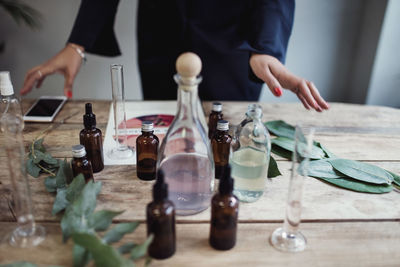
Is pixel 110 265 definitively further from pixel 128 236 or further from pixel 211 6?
pixel 211 6

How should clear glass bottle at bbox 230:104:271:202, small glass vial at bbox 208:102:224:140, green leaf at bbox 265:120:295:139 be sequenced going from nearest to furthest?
clear glass bottle at bbox 230:104:271:202
small glass vial at bbox 208:102:224:140
green leaf at bbox 265:120:295:139

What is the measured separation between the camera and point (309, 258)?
635mm

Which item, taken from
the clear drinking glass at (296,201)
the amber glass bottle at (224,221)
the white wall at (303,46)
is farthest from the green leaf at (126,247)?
the white wall at (303,46)

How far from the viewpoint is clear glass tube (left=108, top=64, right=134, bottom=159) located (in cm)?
94

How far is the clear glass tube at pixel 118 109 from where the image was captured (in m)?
0.94

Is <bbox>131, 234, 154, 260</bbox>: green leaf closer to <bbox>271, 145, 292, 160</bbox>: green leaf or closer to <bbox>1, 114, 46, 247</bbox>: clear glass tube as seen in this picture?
<bbox>1, 114, 46, 247</bbox>: clear glass tube

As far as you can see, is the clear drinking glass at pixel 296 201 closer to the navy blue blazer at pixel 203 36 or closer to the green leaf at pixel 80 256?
the green leaf at pixel 80 256

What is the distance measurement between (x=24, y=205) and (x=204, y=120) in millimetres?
683

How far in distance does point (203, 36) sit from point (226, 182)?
38.0 inches

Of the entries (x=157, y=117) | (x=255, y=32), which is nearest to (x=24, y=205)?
(x=157, y=117)

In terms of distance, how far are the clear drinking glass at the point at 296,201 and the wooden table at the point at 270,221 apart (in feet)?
0.06

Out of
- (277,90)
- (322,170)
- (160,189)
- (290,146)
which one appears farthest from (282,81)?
(160,189)

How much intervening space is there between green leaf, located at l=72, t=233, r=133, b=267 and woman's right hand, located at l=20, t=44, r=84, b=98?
0.82 metres

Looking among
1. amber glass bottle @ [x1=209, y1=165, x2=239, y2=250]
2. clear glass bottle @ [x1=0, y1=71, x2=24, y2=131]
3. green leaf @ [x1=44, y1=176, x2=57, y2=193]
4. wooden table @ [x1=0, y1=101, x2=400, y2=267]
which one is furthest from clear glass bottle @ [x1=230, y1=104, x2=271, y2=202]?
clear glass bottle @ [x1=0, y1=71, x2=24, y2=131]
